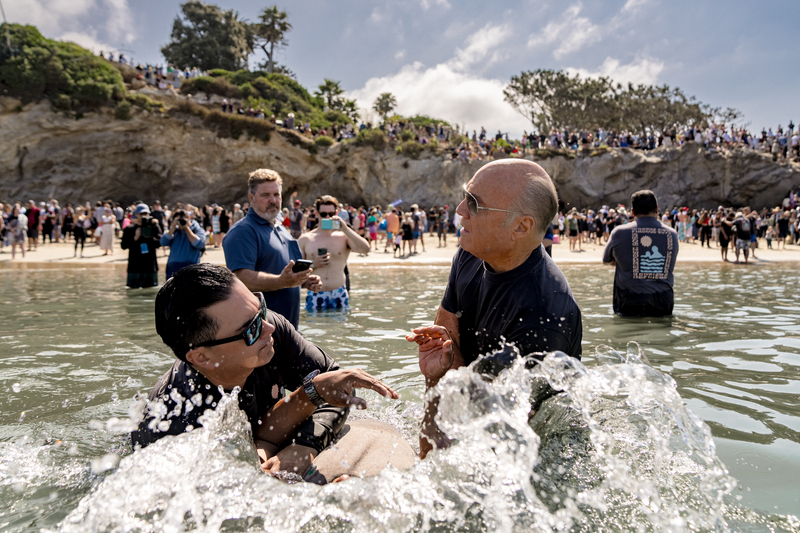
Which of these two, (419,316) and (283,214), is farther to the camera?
(283,214)

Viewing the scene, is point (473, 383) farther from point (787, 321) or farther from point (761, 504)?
point (787, 321)

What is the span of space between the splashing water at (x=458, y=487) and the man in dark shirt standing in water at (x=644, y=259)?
13.2 feet

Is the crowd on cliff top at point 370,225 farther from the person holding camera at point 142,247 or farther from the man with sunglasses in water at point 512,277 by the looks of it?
the man with sunglasses in water at point 512,277

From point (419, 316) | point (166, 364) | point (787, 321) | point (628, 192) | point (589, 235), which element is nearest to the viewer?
point (166, 364)

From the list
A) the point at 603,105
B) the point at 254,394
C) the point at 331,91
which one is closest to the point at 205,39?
the point at 331,91

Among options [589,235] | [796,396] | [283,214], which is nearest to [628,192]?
[589,235]

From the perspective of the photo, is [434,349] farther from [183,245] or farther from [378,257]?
[378,257]

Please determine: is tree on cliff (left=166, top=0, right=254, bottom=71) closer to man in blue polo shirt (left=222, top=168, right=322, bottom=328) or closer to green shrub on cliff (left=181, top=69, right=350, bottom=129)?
green shrub on cliff (left=181, top=69, right=350, bottom=129)

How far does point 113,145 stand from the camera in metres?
34.7

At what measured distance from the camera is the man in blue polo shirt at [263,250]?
446 cm

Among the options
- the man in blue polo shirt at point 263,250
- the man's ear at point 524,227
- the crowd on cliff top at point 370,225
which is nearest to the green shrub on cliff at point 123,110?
the crowd on cliff top at point 370,225

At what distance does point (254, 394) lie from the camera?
9.04 ft

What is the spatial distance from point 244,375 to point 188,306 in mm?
477

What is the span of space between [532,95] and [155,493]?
59.9 meters
